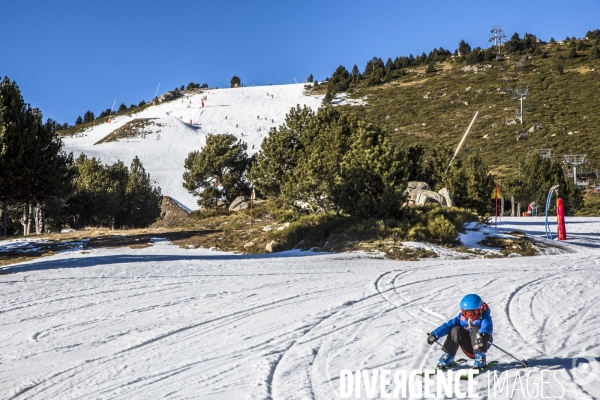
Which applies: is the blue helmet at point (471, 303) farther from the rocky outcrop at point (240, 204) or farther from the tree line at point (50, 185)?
the rocky outcrop at point (240, 204)

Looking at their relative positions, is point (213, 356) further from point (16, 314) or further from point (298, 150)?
point (298, 150)

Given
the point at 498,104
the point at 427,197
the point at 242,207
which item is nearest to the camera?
the point at 427,197

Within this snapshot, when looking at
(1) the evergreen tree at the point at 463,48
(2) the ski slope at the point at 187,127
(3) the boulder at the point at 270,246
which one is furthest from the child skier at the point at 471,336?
(1) the evergreen tree at the point at 463,48

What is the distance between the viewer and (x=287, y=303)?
10.7 meters

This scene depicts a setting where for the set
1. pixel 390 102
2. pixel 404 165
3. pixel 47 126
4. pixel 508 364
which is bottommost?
pixel 508 364

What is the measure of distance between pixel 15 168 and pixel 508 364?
23.2 meters

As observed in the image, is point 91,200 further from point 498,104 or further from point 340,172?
point 498,104

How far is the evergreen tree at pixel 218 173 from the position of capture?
138 feet

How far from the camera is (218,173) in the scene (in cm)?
4303

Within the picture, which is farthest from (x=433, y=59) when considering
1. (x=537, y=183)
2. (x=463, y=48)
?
(x=537, y=183)

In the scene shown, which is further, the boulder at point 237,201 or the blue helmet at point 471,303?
the boulder at point 237,201

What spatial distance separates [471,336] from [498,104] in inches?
3952

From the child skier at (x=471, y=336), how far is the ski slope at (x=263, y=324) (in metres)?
0.34

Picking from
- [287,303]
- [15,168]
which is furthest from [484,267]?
[15,168]
